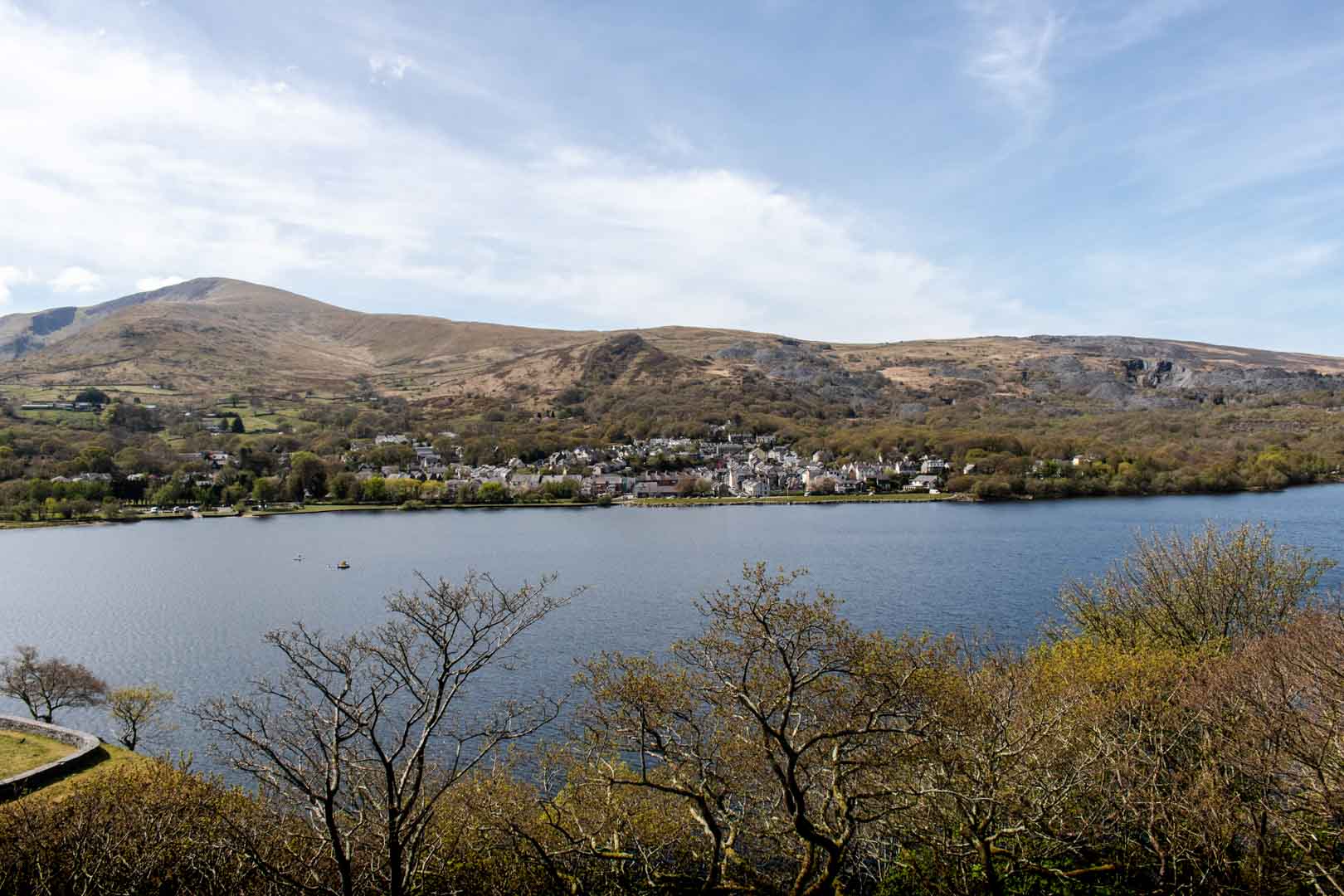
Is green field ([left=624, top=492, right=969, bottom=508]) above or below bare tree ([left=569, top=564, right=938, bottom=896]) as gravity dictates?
below

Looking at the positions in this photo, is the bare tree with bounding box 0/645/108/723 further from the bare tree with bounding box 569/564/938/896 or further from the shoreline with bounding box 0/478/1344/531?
the shoreline with bounding box 0/478/1344/531

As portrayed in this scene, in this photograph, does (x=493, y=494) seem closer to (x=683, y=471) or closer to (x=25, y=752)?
(x=683, y=471)

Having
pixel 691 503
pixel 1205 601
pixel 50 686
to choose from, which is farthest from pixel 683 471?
pixel 1205 601

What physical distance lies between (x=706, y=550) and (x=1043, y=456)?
7423 centimetres

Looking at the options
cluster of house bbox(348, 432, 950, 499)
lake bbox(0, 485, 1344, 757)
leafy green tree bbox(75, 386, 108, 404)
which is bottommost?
lake bbox(0, 485, 1344, 757)

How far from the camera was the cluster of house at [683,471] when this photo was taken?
398 feet

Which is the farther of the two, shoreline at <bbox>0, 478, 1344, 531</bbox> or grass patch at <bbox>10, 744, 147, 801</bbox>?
shoreline at <bbox>0, 478, 1344, 531</bbox>

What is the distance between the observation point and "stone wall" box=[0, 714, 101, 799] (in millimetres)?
19359

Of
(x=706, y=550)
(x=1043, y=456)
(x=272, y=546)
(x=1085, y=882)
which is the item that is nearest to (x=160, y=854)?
(x=1085, y=882)

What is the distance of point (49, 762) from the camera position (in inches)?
834

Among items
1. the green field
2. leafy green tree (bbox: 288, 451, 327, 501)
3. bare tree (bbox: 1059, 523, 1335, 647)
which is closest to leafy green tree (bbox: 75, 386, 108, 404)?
leafy green tree (bbox: 288, 451, 327, 501)

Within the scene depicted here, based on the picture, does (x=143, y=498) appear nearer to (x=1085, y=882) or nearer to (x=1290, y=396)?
(x=1085, y=882)

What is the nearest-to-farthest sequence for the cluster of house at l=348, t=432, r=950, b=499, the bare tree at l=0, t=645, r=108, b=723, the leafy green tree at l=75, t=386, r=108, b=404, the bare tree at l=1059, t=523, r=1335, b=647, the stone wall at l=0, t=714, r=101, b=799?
the stone wall at l=0, t=714, r=101, b=799 < the bare tree at l=1059, t=523, r=1335, b=647 < the bare tree at l=0, t=645, r=108, b=723 < the cluster of house at l=348, t=432, r=950, b=499 < the leafy green tree at l=75, t=386, r=108, b=404

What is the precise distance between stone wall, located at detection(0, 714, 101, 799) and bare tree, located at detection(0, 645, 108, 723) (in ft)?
11.3
